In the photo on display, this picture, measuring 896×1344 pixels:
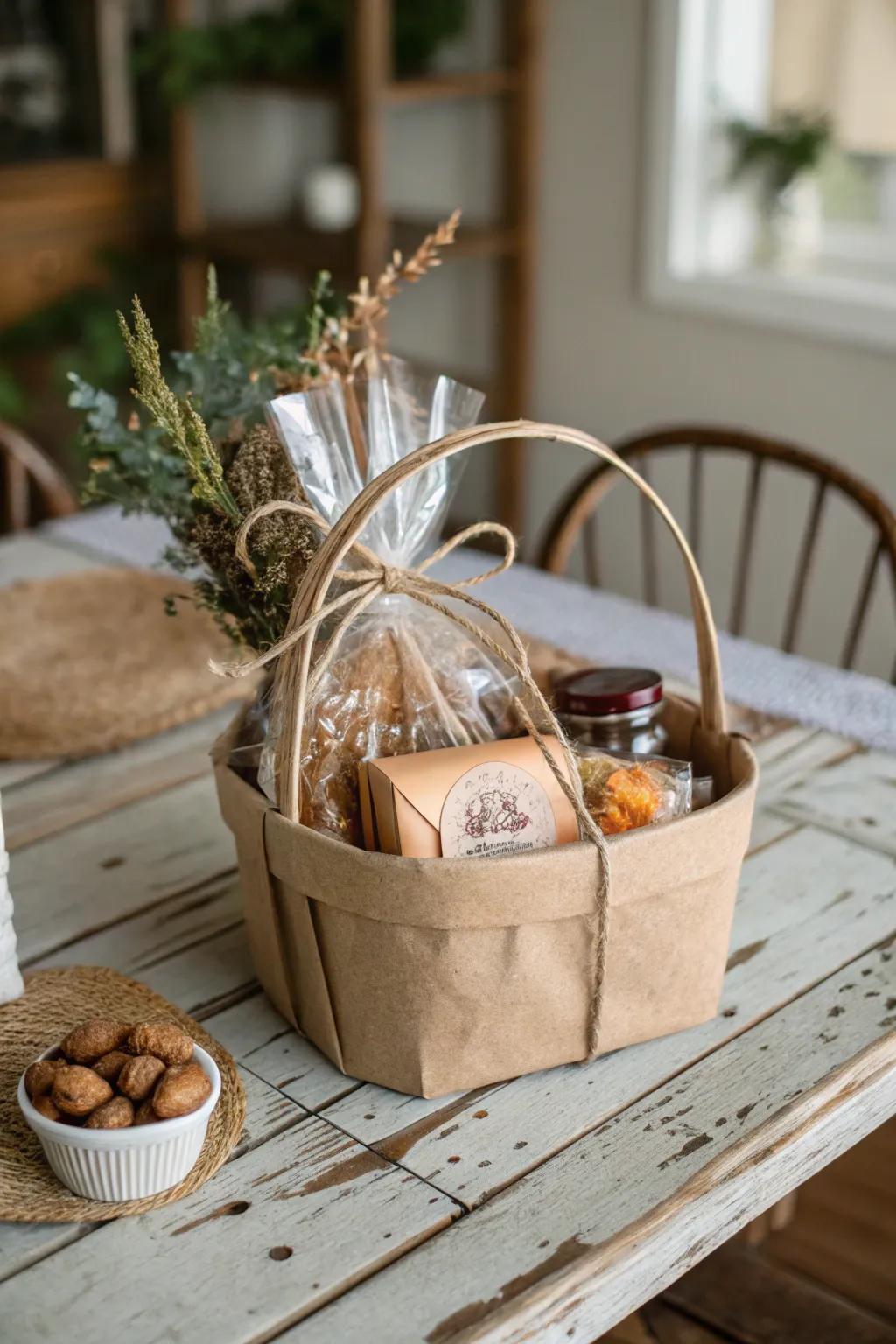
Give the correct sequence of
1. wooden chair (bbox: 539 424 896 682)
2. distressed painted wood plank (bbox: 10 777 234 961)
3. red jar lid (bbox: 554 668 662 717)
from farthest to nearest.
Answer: wooden chair (bbox: 539 424 896 682) < distressed painted wood plank (bbox: 10 777 234 961) < red jar lid (bbox: 554 668 662 717)

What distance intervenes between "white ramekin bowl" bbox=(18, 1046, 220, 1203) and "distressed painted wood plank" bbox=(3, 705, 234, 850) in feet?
1.44

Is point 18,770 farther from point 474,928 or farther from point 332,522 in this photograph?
point 474,928

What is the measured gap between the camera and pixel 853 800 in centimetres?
123

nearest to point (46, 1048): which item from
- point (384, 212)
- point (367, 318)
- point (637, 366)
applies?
point (367, 318)

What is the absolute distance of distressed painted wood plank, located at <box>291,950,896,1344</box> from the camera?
2.36ft

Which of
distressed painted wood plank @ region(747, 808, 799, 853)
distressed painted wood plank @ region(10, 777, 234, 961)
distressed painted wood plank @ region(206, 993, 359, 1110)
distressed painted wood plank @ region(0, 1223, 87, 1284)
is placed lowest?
distressed painted wood plank @ region(10, 777, 234, 961)

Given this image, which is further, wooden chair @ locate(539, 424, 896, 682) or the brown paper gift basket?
wooden chair @ locate(539, 424, 896, 682)

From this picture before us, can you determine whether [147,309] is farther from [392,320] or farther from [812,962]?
[812,962]

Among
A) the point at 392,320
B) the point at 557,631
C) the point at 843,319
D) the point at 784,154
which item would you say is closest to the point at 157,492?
the point at 557,631

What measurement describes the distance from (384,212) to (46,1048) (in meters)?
2.41

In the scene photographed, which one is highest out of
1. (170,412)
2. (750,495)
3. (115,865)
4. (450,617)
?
(170,412)

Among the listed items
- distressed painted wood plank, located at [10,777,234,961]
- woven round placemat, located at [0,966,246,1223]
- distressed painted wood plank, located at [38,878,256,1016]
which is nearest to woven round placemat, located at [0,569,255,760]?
distressed painted wood plank, located at [10,777,234,961]

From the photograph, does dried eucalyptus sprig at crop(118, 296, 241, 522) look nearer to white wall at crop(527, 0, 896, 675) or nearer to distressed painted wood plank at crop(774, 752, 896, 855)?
distressed painted wood plank at crop(774, 752, 896, 855)

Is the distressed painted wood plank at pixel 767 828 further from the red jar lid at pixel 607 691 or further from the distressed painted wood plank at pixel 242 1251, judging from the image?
the distressed painted wood plank at pixel 242 1251
